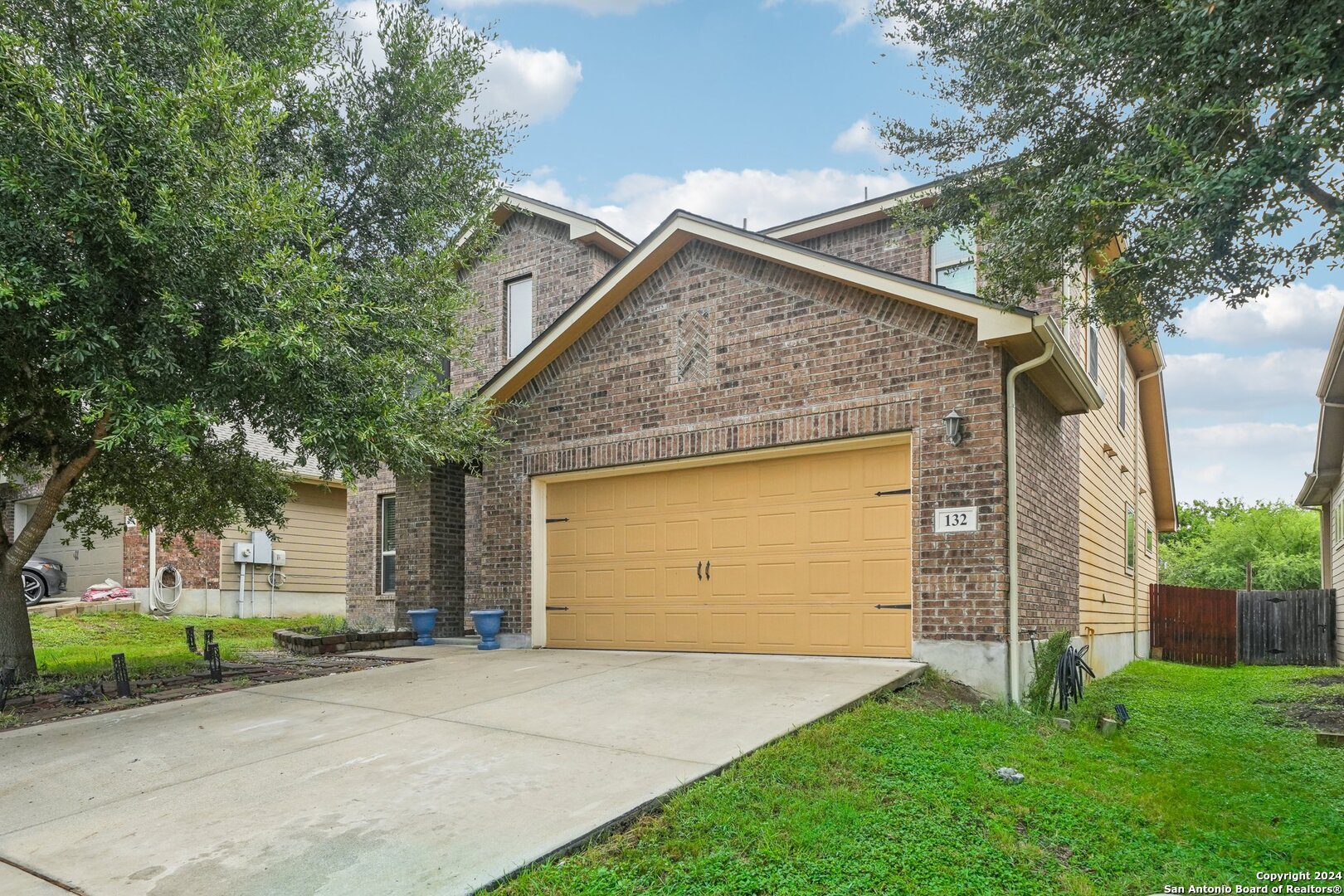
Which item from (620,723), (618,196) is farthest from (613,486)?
(618,196)

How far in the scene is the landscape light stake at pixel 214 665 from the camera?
9148 mm

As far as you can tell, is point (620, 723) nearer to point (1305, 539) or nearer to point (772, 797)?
point (772, 797)

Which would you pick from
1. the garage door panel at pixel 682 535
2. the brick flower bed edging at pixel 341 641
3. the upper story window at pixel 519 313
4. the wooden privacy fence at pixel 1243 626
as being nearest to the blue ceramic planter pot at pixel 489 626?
the brick flower bed edging at pixel 341 641

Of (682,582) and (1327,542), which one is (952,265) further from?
(1327,542)

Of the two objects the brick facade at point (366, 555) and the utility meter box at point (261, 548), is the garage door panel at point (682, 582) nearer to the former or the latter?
the brick facade at point (366, 555)

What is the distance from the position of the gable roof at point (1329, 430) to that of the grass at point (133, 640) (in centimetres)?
1537

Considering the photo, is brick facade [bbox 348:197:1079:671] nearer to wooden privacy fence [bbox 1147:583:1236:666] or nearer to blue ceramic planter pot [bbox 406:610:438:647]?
blue ceramic planter pot [bbox 406:610:438:647]

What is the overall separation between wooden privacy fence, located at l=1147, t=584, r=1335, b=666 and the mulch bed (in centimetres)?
1606

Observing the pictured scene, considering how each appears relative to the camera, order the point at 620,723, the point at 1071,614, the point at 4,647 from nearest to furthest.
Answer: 1. the point at 620,723
2. the point at 4,647
3. the point at 1071,614

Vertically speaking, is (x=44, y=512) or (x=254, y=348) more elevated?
(x=254, y=348)

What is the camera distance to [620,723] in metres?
6.29

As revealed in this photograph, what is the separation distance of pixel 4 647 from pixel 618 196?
Answer: 1800 centimetres

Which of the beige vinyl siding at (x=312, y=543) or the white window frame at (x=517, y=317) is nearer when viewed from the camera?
the white window frame at (x=517, y=317)

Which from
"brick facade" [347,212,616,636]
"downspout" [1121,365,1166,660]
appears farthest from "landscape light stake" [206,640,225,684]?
"downspout" [1121,365,1166,660]
